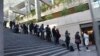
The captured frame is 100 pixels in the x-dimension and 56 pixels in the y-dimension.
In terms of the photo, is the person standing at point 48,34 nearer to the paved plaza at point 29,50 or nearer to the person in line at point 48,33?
the person in line at point 48,33

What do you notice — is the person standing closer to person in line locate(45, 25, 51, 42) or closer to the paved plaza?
person in line locate(45, 25, 51, 42)

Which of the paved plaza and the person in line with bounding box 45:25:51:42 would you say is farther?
the person in line with bounding box 45:25:51:42

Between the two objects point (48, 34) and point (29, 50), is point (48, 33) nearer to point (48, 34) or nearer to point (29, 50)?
point (48, 34)

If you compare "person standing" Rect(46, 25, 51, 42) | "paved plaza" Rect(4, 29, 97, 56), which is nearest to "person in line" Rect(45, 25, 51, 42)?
"person standing" Rect(46, 25, 51, 42)

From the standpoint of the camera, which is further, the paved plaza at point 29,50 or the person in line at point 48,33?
the person in line at point 48,33

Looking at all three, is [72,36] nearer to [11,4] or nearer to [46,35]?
[46,35]

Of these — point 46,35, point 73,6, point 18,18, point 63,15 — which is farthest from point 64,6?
point 18,18

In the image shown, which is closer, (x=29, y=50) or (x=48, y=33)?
(x=29, y=50)

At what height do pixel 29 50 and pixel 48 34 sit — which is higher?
Answer: pixel 48 34

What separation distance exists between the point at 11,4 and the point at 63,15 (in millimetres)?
22249

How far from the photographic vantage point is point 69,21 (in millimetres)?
24375

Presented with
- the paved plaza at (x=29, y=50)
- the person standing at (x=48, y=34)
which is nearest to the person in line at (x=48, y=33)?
the person standing at (x=48, y=34)

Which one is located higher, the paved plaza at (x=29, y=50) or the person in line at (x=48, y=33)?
the person in line at (x=48, y=33)

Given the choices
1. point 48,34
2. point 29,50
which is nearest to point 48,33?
point 48,34
